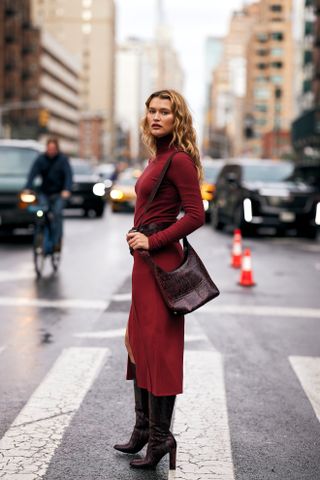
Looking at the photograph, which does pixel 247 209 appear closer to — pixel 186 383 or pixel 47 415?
pixel 186 383

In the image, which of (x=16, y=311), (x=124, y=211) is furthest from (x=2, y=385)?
(x=124, y=211)

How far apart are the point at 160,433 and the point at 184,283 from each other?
0.76 metres

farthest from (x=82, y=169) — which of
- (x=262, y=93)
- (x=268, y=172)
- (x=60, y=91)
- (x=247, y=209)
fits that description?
(x=262, y=93)

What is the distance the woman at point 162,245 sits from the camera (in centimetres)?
423

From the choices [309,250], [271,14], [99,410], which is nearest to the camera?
[99,410]

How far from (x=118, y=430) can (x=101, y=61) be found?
188 meters

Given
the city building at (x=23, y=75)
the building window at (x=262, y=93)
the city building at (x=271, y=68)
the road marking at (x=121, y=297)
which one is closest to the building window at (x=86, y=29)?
the city building at (x=271, y=68)

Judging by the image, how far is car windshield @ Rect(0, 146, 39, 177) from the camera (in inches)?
680

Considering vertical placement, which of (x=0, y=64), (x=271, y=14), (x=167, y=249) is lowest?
(x=167, y=249)

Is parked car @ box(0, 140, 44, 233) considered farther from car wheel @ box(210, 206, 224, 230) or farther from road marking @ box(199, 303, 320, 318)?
road marking @ box(199, 303, 320, 318)

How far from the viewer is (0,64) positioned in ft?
275

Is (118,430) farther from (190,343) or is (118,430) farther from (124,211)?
(124,211)

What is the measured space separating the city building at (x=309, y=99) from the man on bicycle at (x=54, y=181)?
48.8m

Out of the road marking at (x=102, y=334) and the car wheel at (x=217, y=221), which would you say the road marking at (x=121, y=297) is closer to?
the road marking at (x=102, y=334)
